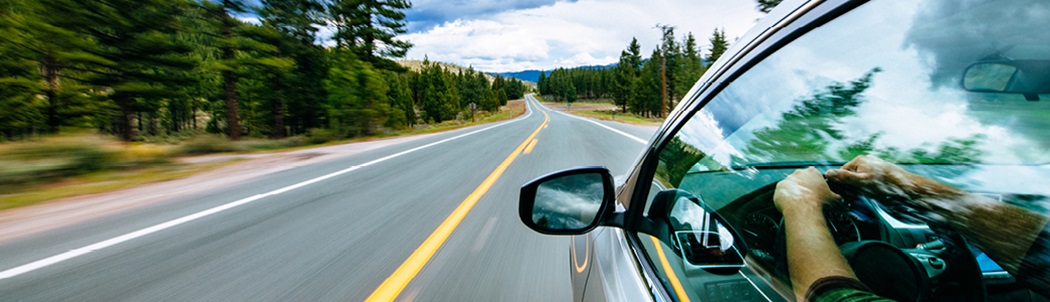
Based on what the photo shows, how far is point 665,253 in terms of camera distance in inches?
51.9

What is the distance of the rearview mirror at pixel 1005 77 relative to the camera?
67cm

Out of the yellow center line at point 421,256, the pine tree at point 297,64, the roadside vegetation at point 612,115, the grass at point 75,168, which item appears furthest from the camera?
the roadside vegetation at point 612,115

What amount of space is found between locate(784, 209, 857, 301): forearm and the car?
20 mm

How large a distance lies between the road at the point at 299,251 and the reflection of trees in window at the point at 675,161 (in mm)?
1581

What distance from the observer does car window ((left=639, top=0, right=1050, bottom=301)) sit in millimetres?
627

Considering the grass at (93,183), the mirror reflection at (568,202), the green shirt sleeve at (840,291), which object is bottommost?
the grass at (93,183)

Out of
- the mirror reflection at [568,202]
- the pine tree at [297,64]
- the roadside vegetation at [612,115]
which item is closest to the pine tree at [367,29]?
the pine tree at [297,64]

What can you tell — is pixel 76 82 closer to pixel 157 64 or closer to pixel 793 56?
pixel 157 64

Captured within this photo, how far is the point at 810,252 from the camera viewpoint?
0.85 metres

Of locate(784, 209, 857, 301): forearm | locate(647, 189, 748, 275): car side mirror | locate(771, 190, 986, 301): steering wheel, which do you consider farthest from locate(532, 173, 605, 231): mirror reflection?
locate(771, 190, 986, 301): steering wheel

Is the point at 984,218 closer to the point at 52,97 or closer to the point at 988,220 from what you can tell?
the point at 988,220

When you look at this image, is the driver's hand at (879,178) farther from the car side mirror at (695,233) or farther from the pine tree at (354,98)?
the pine tree at (354,98)

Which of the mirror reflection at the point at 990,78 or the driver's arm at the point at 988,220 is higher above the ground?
the mirror reflection at the point at 990,78

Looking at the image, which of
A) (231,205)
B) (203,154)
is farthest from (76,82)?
(231,205)
